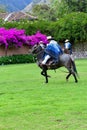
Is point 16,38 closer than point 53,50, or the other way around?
point 53,50

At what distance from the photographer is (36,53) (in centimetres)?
2073

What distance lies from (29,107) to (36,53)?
838cm

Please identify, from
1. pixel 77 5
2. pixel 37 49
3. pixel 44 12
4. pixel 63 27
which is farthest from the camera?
pixel 44 12

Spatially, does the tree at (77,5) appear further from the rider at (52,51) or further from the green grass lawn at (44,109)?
the green grass lawn at (44,109)

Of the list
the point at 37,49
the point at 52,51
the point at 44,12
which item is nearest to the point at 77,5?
the point at 44,12

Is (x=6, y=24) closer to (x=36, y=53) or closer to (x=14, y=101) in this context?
(x=36, y=53)

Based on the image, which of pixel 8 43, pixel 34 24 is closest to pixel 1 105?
pixel 8 43

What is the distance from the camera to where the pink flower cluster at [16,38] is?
4838 centimetres

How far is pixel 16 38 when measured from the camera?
161 feet

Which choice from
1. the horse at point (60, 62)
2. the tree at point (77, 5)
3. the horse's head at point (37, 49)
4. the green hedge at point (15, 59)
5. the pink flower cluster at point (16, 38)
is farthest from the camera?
the tree at point (77, 5)

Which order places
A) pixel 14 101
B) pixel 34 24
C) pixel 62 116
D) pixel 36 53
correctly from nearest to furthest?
pixel 62 116 → pixel 14 101 → pixel 36 53 → pixel 34 24

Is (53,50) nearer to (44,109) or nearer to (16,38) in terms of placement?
(44,109)

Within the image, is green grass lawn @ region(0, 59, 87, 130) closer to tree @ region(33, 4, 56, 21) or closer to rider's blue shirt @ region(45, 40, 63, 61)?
rider's blue shirt @ region(45, 40, 63, 61)

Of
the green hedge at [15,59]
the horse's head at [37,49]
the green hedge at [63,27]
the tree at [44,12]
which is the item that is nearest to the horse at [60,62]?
the horse's head at [37,49]
